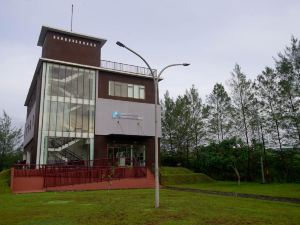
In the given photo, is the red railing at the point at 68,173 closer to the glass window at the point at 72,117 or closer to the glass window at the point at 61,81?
the glass window at the point at 72,117

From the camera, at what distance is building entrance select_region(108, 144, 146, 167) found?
35594mm

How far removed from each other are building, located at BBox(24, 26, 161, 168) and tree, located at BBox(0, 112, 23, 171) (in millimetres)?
13453

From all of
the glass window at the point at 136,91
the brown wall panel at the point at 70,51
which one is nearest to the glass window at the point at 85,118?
the brown wall panel at the point at 70,51

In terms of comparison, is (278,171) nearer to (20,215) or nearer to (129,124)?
(129,124)

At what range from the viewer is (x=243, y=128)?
127ft

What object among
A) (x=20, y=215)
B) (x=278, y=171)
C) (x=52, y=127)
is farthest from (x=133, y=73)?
(x=20, y=215)

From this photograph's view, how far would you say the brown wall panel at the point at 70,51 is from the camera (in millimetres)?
35406

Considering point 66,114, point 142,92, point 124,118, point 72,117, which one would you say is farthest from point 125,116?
point 66,114

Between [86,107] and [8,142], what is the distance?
64.2 feet

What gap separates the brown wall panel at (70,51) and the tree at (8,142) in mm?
18018

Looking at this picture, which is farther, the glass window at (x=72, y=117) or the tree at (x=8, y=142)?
the tree at (x=8, y=142)

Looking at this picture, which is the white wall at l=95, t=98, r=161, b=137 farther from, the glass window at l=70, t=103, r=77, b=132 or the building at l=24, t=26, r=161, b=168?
the glass window at l=70, t=103, r=77, b=132

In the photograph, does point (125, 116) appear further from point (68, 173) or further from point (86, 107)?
point (68, 173)

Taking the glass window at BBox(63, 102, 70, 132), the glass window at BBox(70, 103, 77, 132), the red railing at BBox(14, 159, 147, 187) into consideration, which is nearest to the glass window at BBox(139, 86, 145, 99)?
the glass window at BBox(70, 103, 77, 132)
